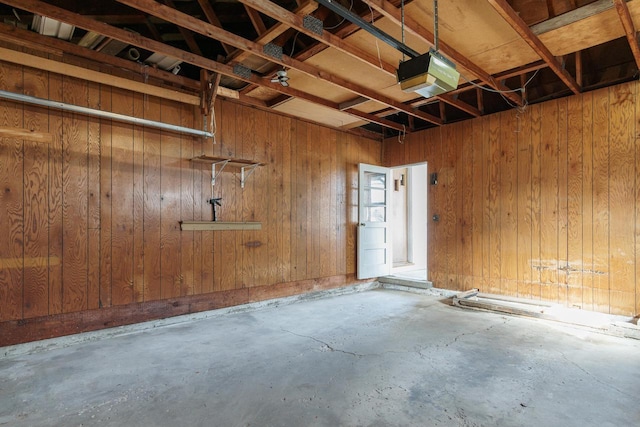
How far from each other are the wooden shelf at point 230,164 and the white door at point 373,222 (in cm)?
193

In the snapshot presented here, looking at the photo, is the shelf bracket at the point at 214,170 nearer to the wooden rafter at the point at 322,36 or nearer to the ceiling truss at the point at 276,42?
the ceiling truss at the point at 276,42

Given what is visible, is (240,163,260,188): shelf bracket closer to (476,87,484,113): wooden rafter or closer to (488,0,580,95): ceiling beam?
(488,0,580,95): ceiling beam

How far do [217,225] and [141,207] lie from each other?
79cm

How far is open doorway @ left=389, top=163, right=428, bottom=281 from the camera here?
728 centimetres

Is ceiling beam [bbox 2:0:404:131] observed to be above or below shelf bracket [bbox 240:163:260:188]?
above

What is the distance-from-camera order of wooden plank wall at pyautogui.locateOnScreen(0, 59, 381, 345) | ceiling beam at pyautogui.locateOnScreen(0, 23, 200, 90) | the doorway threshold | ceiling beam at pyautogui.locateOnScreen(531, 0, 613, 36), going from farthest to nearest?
the doorway threshold
wooden plank wall at pyautogui.locateOnScreen(0, 59, 381, 345)
ceiling beam at pyautogui.locateOnScreen(0, 23, 200, 90)
ceiling beam at pyautogui.locateOnScreen(531, 0, 613, 36)

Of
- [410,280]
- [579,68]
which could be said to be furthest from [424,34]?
[410,280]

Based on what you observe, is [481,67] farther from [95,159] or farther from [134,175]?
[95,159]

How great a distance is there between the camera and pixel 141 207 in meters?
3.34

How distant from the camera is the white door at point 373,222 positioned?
5.29 metres

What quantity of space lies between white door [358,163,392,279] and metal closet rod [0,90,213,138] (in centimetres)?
270

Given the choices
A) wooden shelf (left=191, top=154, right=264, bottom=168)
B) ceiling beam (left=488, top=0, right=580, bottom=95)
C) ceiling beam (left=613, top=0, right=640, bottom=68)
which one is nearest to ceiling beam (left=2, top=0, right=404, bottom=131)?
wooden shelf (left=191, top=154, right=264, bottom=168)

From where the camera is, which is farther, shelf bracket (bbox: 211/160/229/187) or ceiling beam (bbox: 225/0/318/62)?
shelf bracket (bbox: 211/160/229/187)

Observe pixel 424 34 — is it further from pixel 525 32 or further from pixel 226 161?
pixel 226 161
